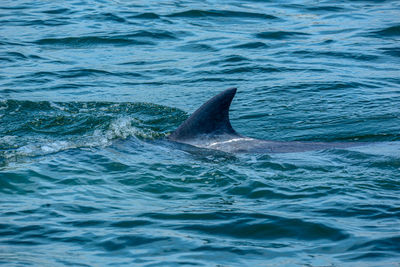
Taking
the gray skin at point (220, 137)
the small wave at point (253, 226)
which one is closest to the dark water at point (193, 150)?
the small wave at point (253, 226)

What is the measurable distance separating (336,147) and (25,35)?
10.4 metres

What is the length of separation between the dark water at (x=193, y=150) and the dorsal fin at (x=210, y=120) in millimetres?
312

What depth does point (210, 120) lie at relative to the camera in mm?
8125

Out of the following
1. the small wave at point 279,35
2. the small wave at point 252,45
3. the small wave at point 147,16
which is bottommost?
the small wave at point 252,45

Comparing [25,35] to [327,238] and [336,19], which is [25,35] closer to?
[336,19]

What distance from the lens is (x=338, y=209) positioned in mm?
6137

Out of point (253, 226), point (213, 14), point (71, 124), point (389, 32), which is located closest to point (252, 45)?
point (213, 14)

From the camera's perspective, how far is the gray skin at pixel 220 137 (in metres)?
7.99

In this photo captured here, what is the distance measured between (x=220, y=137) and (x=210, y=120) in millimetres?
270

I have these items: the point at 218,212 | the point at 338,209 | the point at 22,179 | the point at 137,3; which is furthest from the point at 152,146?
the point at 137,3

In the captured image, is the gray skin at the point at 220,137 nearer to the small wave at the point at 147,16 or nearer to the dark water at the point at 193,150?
the dark water at the point at 193,150

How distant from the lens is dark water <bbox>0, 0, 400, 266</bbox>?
5465 millimetres

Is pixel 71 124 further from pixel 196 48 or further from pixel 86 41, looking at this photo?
pixel 86 41

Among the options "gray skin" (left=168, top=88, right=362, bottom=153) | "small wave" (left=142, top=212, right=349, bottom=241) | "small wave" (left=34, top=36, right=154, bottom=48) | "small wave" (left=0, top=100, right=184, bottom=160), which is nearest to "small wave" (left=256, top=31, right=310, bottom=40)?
"small wave" (left=34, top=36, right=154, bottom=48)
